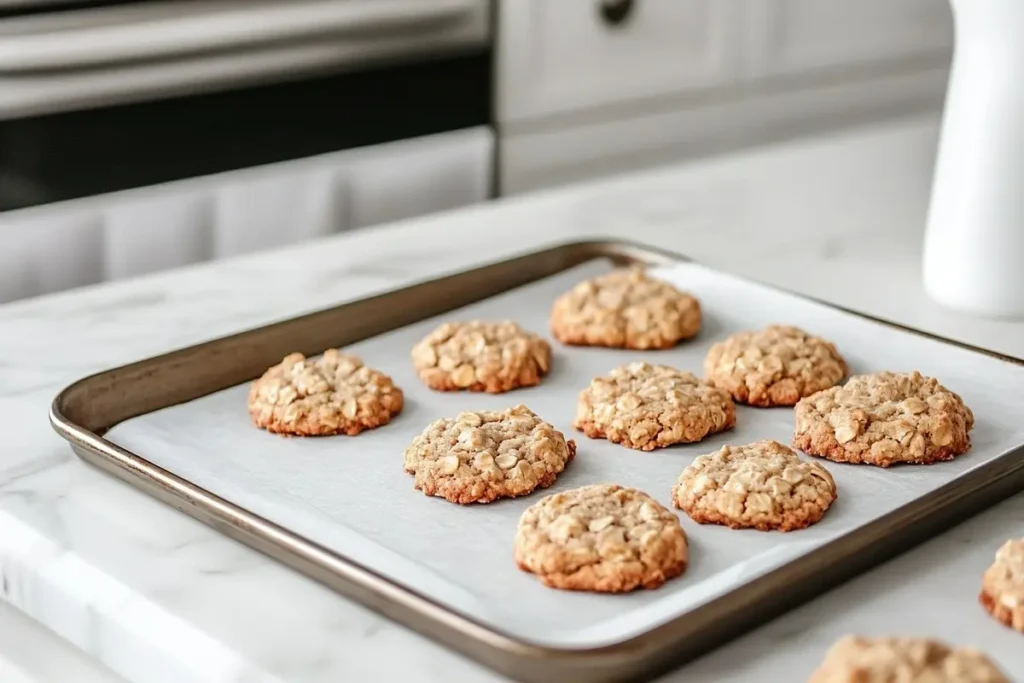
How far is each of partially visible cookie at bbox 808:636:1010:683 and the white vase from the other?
0.61 meters

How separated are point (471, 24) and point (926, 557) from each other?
4.38 feet

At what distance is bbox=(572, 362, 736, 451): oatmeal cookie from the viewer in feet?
3.06

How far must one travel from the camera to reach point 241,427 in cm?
97

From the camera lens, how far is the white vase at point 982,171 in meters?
1.09

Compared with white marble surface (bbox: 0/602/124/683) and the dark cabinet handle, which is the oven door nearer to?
the dark cabinet handle

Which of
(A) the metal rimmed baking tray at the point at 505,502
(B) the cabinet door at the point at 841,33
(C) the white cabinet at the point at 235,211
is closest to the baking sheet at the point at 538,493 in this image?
(A) the metal rimmed baking tray at the point at 505,502

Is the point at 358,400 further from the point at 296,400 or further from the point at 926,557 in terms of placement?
the point at 926,557

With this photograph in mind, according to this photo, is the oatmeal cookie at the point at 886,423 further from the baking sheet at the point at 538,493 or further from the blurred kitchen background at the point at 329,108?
the blurred kitchen background at the point at 329,108

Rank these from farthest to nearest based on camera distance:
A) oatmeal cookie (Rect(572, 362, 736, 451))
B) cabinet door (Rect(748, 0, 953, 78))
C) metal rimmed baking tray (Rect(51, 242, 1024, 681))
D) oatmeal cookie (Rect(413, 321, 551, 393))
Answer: cabinet door (Rect(748, 0, 953, 78)) < oatmeal cookie (Rect(413, 321, 551, 393)) < oatmeal cookie (Rect(572, 362, 736, 451)) < metal rimmed baking tray (Rect(51, 242, 1024, 681))

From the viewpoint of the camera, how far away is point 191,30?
1619 millimetres

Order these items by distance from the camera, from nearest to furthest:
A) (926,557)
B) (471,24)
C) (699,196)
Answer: (926,557) → (699,196) → (471,24)

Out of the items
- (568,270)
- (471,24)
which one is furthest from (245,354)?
(471,24)

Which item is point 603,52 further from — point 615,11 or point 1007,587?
point 1007,587

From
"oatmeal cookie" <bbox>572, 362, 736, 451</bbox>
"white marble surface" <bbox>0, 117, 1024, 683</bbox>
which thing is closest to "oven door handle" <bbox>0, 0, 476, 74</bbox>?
"white marble surface" <bbox>0, 117, 1024, 683</bbox>
